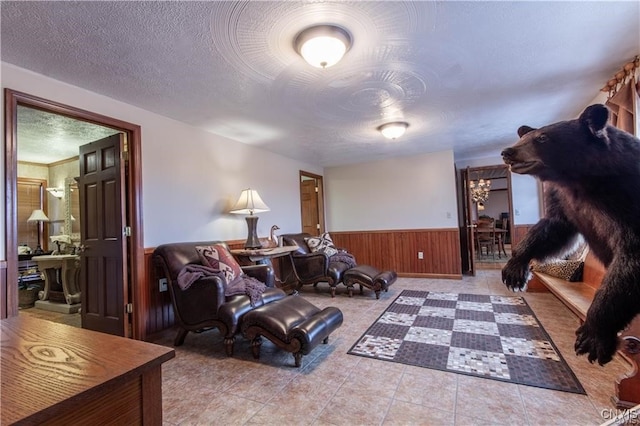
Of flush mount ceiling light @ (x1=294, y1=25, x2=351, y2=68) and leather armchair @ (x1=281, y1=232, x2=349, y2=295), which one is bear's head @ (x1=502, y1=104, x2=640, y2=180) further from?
leather armchair @ (x1=281, y1=232, x2=349, y2=295)

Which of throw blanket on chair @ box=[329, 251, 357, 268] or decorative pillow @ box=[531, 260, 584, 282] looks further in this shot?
throw blanket on chair @ box=[329, 251, 357, 268]

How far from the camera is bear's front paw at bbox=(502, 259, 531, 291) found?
2.40 feet

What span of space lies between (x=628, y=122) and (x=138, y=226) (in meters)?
3.77

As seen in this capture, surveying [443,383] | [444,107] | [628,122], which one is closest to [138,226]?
[443,383]

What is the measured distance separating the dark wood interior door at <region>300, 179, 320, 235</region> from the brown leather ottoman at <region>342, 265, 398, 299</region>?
2.20m

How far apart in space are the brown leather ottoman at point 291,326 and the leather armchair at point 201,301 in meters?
0.13

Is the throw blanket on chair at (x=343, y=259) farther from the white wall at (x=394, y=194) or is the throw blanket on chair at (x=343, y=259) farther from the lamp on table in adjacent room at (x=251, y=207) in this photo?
the white wall at (x=394, y=194)

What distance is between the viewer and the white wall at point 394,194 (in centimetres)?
534

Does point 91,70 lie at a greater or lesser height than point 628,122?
greater

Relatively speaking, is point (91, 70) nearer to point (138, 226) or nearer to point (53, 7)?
point (53, 7)

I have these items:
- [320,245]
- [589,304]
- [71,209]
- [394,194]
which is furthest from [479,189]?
[71,209]

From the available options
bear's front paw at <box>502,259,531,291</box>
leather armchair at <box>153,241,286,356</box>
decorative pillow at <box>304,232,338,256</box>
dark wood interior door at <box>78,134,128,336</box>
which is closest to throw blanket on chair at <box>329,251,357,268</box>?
decorative pillow at <box>304,232,338,256</box>

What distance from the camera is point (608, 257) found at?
586 mm

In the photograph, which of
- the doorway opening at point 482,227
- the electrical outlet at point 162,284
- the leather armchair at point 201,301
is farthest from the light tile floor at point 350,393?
the doorway opening at point 482,227
